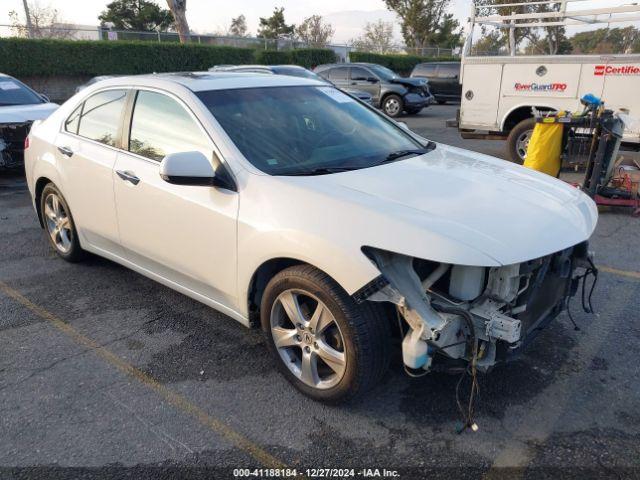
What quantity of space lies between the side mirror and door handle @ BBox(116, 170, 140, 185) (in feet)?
2.36

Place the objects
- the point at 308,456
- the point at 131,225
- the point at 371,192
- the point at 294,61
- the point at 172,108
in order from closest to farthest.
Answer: the point at 308,456
the point at 371,192
the point at 172,108
the point at 131,225
the point at 294,61

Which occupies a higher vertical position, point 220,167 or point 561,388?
point 220,167

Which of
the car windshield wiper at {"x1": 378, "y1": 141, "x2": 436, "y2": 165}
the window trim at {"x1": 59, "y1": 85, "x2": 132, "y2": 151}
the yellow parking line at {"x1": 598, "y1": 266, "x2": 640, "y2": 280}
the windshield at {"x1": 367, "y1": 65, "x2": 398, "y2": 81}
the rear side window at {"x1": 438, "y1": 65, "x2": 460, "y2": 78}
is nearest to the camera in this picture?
the car windshield wiper at {"x1": 378, "y1": 141, "x2": 436, "y2": 165}

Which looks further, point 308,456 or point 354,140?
point 354,140

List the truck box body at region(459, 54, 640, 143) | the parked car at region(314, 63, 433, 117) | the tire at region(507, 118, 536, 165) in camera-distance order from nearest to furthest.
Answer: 1. the truck box body at region(459, 54, 640, 143)
2. the tire at region(507, 118, 536, 165)
3. the parked car at region(314, 63, 433, 117)

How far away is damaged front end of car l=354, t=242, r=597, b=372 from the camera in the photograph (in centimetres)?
252

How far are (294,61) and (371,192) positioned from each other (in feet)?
85.9

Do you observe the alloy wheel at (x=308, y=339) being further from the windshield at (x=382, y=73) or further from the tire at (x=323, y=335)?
the windshield at (x=382, y=73)

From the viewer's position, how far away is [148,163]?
11.8 feet

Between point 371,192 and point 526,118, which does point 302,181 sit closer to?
point 371,192

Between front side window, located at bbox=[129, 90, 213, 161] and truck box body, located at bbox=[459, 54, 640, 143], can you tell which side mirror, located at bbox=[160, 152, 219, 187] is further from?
truck box body, located at bbox=[459, 54, 640, 143]

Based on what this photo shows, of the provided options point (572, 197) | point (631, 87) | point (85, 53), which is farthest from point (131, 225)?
point (85, 53)

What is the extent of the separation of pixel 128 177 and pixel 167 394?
1506 millimetres

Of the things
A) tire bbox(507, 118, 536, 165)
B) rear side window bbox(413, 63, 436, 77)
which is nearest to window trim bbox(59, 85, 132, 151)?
tire bbox(507, 118, 536, 165)
